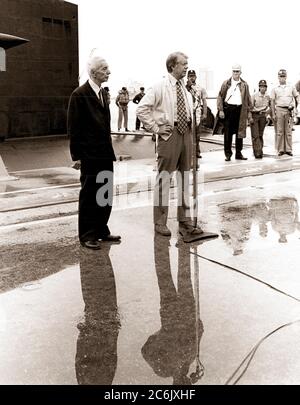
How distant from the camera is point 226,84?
11.4 m

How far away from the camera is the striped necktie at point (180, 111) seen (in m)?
5.68

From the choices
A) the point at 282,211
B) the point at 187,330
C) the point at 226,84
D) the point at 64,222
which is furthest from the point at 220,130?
the point at 187,330

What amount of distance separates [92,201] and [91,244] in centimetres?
46

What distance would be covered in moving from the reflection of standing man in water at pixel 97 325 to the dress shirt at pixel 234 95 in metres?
7.09

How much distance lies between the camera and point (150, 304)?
4.09m

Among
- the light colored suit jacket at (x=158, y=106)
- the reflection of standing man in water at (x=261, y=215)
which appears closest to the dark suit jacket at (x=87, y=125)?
the light colored suit jacket at (x=158, y=106)

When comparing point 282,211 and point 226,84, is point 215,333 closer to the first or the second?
point 282,211

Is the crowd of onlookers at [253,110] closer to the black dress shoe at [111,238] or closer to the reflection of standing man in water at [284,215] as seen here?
the reflection of standing man in water at [284,215]

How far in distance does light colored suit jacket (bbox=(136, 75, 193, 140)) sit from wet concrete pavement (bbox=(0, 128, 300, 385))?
4.28ft

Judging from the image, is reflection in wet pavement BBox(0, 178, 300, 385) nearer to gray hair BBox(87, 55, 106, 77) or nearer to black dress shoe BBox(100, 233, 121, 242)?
black dress shoe BBox(100, 233, 121, 242)

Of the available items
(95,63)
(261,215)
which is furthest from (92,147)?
(261,215)

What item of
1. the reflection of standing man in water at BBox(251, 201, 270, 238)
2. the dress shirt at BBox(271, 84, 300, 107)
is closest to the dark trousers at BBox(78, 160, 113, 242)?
the reflection of standing man in water at BBox(251, 201, 270, 238)
